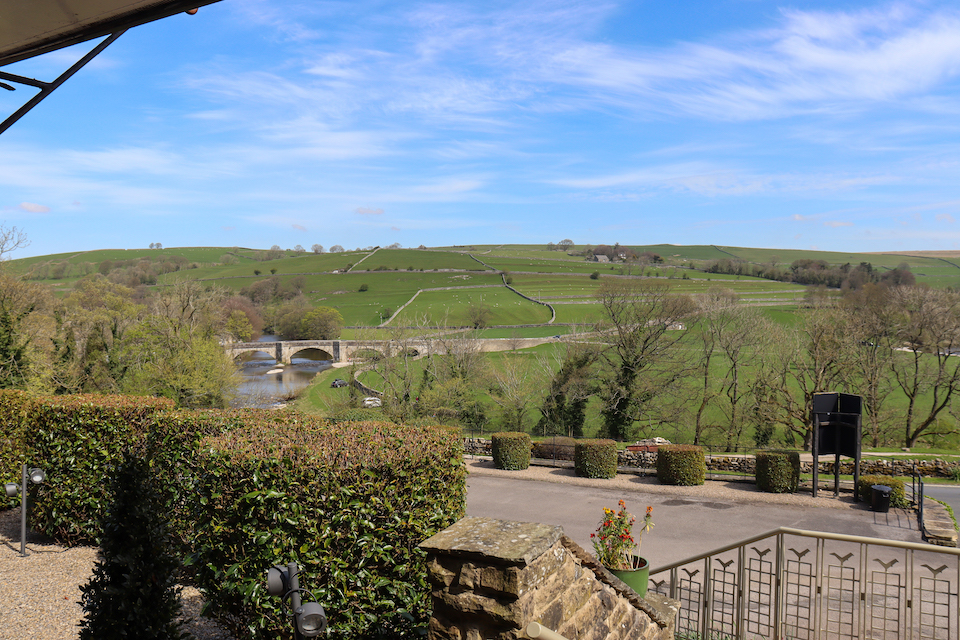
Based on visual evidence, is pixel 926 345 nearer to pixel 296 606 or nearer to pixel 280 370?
pixel 296 606

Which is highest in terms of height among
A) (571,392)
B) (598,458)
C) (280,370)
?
(571,392)

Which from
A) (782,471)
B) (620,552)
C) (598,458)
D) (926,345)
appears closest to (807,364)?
(926,345)

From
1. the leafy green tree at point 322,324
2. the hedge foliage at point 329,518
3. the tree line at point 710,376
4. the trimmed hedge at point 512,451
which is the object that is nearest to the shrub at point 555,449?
the trimmed hedge at point 512,451

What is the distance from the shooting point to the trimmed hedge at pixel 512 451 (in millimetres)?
21766

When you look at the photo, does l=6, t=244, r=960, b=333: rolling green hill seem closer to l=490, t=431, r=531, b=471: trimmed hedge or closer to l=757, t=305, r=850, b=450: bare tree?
l=757, t=305, r=850, b=450: bare tree

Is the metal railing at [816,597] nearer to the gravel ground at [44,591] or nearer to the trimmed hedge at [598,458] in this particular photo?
the gravel ground at [44,591]

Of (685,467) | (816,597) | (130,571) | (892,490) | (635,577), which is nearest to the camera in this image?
(130,571)

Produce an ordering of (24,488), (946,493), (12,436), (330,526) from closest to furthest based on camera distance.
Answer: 1. (330,526)
2. (24,488)
3. (12,436)
4. (946,493)

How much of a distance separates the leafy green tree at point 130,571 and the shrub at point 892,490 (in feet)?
58.6

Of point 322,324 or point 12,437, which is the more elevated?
point 12,437

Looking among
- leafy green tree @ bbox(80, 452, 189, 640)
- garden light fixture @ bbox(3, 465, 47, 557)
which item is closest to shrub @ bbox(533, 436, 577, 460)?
garden light fixture @ bbox(3, 465, 47, 557)

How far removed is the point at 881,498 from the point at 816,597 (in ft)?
39.8

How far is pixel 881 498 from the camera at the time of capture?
1565cm

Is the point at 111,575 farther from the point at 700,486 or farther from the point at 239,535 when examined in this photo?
the point at 700,486
